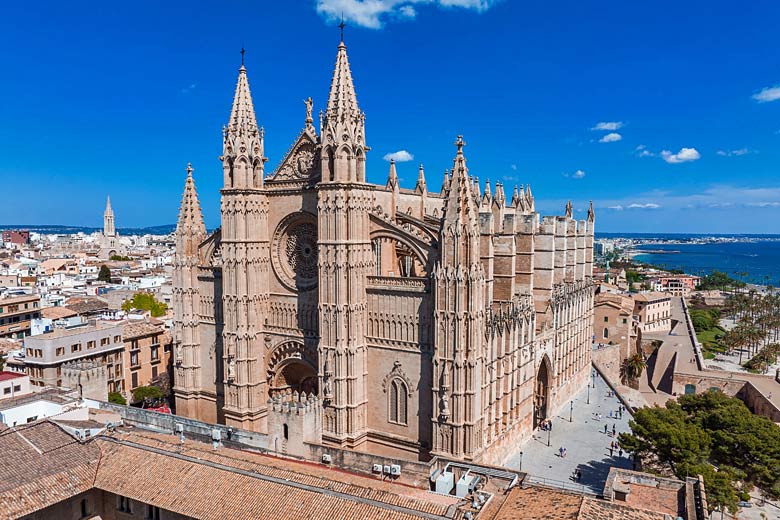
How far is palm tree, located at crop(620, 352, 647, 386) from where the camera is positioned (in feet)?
181

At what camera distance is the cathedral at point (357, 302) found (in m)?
26.1

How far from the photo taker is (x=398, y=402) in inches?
1110

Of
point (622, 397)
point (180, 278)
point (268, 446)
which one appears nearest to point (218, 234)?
point (180, 278)

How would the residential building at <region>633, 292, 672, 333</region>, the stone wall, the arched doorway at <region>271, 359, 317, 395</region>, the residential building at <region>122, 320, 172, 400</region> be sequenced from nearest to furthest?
the arched doorway at <region>271, 359, 317, 395</region> < the residential building at <region>122, 320, 172, 400</region> < the stone wall < the residential building at <region>633, 292, 672, 333</region>

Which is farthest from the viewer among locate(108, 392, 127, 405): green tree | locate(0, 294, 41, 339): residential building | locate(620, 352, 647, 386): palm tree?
locate(0, 294, 41, 339): residential building

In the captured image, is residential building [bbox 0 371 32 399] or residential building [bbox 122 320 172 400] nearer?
residential building [bbox 0 371 32 399]

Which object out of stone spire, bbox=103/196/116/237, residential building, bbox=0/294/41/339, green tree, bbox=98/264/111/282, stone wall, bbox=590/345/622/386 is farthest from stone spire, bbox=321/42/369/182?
stone spire, bbox=103/196/116/237

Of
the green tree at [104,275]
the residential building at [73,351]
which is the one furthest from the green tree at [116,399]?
the green tree at [104,275]

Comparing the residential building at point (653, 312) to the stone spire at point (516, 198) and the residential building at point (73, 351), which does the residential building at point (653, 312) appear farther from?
the residential building at point (73, 351)

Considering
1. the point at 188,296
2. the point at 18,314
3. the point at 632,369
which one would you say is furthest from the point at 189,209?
the point at 632,369

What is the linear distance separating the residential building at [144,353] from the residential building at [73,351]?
76 cm

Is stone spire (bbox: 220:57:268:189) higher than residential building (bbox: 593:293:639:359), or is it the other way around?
stone spire (bbox: 220:57:268:189)

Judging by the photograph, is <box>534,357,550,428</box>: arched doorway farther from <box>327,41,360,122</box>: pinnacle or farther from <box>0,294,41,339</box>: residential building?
<box>0,294,41,339</box>: residential building

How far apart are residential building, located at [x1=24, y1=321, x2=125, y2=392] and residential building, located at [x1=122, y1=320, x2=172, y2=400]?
0.76 metres
